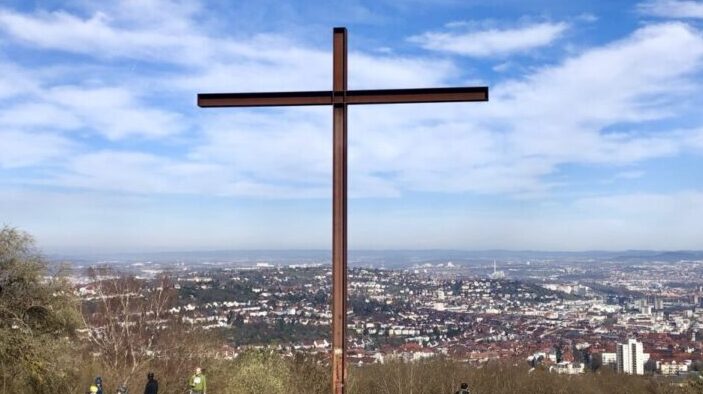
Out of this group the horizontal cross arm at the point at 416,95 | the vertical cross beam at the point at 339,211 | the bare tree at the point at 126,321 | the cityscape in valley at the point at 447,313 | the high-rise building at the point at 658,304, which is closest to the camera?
the vertical cross beam at the point at 339,211

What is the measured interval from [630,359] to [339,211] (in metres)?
21.3

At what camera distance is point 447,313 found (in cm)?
3002

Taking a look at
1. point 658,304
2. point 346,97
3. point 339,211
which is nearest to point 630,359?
point 658,304

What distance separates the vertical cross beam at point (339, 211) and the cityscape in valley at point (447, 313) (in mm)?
12399

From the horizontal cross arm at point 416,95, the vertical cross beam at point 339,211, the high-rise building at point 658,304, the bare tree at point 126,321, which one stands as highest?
the horizontal cross arm at point 416,95

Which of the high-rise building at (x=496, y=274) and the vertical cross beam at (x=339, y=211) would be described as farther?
the high-rise building at (x=496, y=274)

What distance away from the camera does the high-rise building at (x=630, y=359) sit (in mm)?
24422

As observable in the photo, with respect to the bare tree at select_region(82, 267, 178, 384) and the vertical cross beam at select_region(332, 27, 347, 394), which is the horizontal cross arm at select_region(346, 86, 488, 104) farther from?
the bare tree at select_region(82, 267, 178, 384)

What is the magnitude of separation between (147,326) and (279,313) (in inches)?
224

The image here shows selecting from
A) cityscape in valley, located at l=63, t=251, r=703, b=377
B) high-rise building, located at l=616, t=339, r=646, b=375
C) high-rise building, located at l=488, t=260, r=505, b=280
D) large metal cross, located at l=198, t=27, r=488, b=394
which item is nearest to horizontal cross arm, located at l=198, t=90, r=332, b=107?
large metal cross, located at l=198, t=27, r=488, b=394

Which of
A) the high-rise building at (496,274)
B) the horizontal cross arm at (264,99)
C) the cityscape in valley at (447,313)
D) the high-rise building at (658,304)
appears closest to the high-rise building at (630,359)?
the cityscape in valley at (447,313)

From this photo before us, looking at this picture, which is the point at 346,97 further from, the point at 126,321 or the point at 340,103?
the point at 126,321

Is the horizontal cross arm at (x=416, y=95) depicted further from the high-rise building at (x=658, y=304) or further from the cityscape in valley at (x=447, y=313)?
the high-rise building at (x=658, y=304)

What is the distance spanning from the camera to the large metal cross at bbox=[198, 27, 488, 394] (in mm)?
7727
